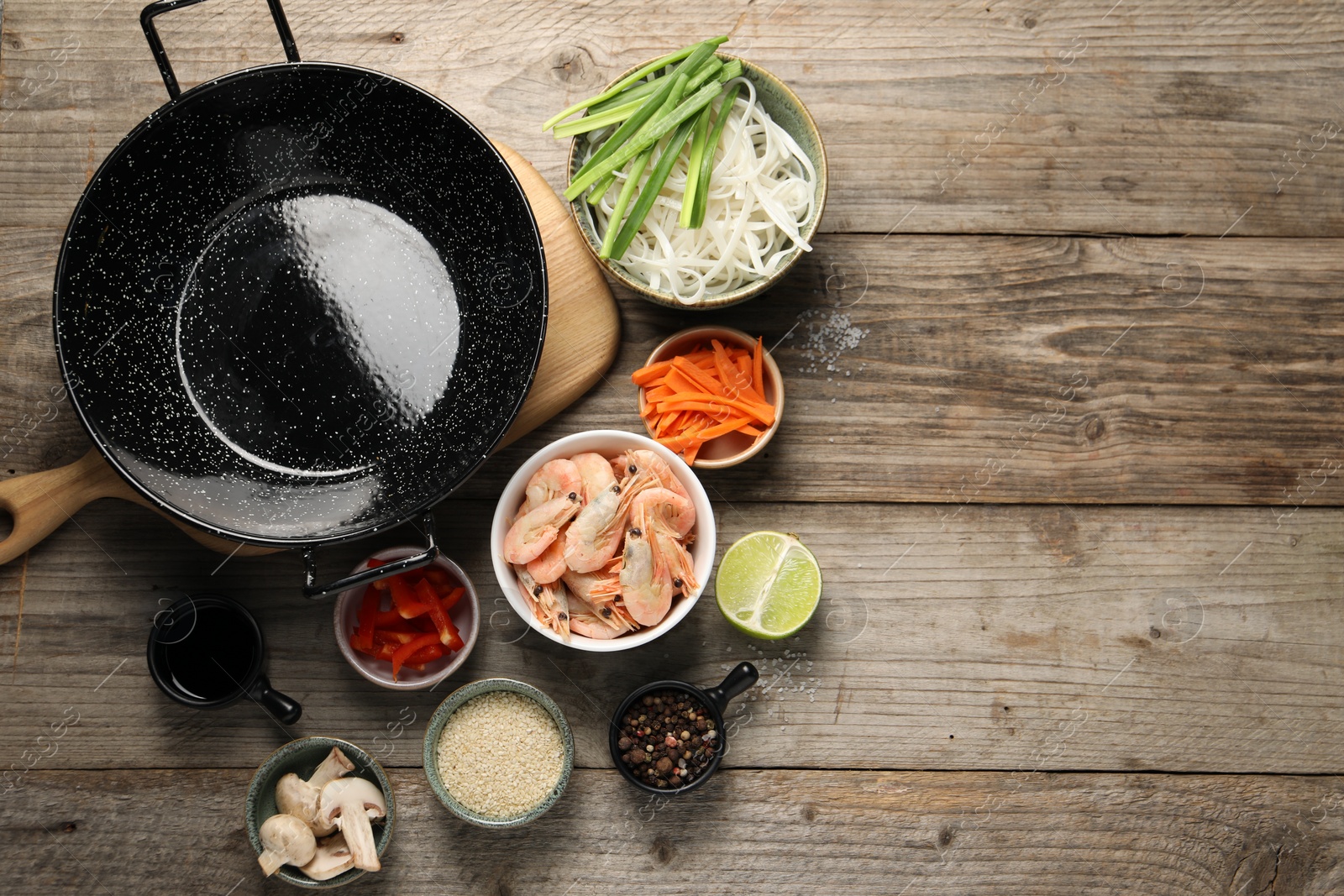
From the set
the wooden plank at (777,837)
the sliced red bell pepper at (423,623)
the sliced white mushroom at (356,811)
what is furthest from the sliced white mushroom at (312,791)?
the sliced red bell pepper at (423,623)

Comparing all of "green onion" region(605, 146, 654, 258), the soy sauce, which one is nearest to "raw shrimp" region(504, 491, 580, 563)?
"green onion" region(605, 146, 654, 258)

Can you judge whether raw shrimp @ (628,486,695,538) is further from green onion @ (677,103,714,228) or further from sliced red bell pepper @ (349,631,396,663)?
sliced red bell pepper @ (349,631,396,663)

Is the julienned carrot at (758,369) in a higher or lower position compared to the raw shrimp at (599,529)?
higher

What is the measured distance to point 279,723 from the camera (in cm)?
167

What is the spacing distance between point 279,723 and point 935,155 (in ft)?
5.56

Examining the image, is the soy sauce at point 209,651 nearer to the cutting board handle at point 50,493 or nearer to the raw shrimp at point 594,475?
the cutting board handle at point 50,493

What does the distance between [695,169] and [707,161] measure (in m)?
0.02

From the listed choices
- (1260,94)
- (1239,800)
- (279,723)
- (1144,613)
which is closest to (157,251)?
(279,723)

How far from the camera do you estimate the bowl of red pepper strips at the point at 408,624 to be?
5.20 feet

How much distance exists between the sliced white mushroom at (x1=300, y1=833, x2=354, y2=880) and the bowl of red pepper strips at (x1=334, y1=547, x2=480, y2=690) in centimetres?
30

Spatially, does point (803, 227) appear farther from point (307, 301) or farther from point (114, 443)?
point (114, 443)

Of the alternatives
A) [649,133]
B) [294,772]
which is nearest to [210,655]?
[294,772]

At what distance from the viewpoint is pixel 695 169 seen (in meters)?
1.50

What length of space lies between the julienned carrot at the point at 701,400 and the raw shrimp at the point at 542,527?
22 centimetres
